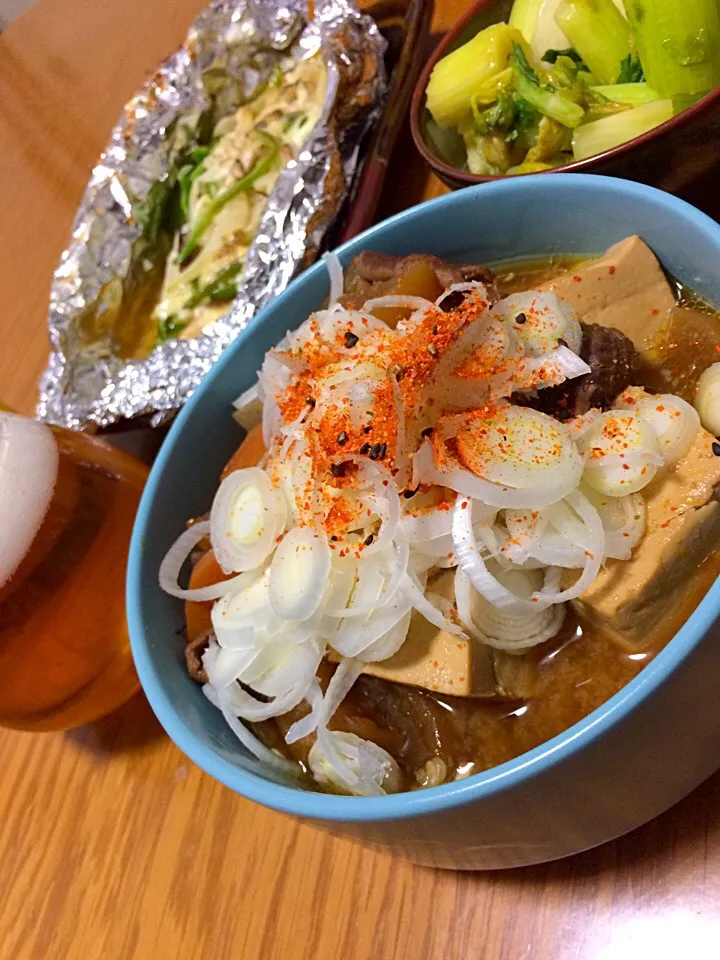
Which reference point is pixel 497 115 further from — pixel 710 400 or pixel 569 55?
pixel 710 400

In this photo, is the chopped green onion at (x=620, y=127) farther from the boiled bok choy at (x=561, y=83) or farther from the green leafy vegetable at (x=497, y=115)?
the green leafy vegetable at (x=497, y=115)

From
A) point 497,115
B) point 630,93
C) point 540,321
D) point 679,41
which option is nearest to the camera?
point 540,321

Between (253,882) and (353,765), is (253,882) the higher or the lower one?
the lower one

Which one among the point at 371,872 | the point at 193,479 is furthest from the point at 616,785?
the point at 193,479

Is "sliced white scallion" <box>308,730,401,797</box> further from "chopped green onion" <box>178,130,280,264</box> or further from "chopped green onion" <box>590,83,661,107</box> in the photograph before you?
"chopped green onion" <box>178,130,280,264</box>

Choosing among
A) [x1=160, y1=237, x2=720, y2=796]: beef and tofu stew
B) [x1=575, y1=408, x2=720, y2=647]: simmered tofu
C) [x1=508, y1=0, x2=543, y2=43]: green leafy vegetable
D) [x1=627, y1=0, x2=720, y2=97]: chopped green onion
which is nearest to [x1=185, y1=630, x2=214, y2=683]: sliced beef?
[x1=160, y1=237, x2=720, y2=796]: beef and tofu stew

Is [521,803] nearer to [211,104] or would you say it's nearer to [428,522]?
[428,522]

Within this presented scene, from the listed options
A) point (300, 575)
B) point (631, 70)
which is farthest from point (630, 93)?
point (300, 575)
